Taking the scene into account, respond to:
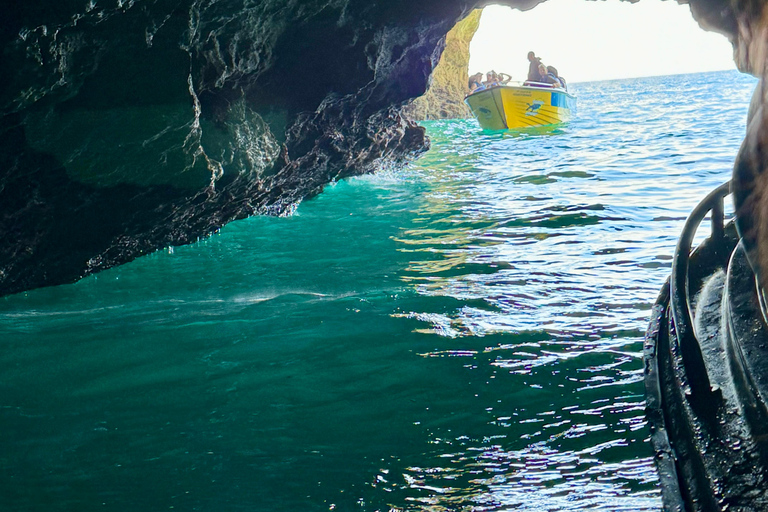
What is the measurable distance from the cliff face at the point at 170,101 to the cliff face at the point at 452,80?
45139mm

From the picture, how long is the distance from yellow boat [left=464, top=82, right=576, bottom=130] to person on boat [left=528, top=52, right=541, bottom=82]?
1110mm

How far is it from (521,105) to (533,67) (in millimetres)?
2270

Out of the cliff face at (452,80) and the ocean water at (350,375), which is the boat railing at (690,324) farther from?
the cliff face at (452,80)

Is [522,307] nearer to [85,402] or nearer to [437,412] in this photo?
[437,412]

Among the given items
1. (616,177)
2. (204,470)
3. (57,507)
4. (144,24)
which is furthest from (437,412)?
(616,177)

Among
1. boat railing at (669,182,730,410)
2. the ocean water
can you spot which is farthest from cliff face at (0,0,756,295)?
boat railing at (669,182,730,410)

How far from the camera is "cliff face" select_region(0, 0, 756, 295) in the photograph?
396 cm

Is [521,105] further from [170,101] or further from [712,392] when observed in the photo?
[712,392]

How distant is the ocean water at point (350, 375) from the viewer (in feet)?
8.90

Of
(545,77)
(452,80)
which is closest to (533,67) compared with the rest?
(545,77)

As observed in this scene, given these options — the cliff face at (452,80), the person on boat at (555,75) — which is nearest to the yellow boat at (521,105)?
the person on boat at (555,75)

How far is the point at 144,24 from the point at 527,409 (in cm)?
370

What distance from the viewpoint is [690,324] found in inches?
107

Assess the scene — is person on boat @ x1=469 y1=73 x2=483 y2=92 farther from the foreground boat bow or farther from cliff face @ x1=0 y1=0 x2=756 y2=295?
the foreground boat bow
